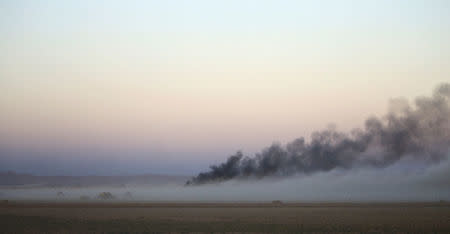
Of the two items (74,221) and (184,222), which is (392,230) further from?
(74,221)

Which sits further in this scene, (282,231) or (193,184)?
(193,184)

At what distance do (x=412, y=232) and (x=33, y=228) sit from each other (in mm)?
38889

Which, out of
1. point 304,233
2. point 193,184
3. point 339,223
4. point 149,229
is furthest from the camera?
point 193,184

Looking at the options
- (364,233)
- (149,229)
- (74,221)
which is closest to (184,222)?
(149,229)

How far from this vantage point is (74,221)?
6738 centimetres

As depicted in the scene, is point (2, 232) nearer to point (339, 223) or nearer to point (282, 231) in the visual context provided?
point (282, 231)

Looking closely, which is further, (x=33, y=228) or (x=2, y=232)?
(x=33, y=228)

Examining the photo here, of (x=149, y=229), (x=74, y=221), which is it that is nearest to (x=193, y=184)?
(x=74, y=221)

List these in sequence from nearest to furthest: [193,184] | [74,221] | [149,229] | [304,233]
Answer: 1. [304,233]
2. [149,229]
3. [74,221]
4. [193,184]

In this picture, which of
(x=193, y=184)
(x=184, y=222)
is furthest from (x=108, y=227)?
(x=193, y=184)

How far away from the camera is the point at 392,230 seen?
5325cm

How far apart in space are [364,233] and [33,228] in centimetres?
3438

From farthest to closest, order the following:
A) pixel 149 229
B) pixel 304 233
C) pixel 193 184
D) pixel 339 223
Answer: pixel 193 184
pixel 339 223
pixel 149 229
pixel 304 233

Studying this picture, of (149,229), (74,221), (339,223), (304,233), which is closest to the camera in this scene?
(304,233)
